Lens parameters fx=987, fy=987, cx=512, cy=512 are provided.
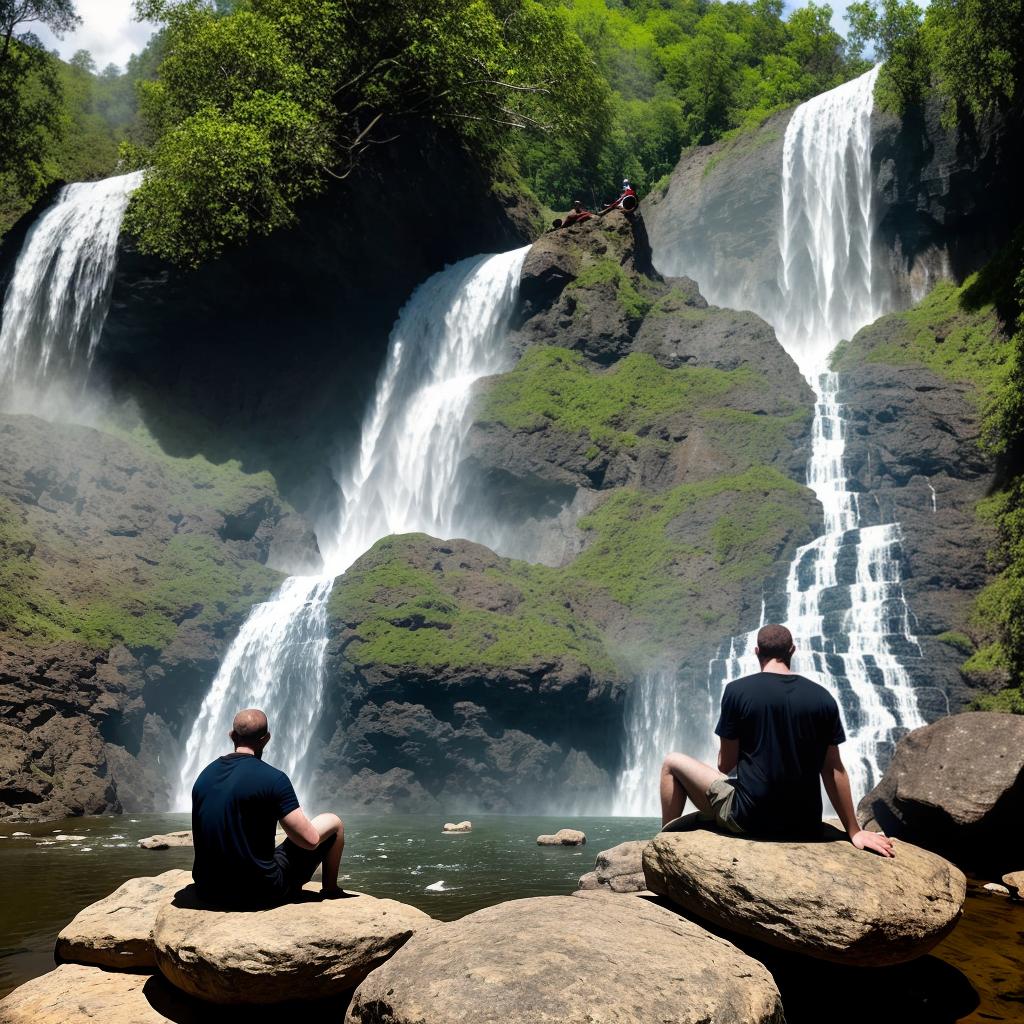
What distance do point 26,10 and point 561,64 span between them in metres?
19.6

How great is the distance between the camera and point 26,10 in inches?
1396

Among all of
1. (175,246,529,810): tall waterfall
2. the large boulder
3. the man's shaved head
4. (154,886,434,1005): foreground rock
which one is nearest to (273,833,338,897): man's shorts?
(154,886,434,1005): foreground rock

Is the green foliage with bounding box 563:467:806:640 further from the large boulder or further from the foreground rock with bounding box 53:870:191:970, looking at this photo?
Answer: the foreground rock with bounding box 53:870:191:970

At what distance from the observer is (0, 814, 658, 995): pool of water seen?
873cm

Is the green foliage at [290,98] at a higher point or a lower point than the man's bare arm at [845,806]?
higher

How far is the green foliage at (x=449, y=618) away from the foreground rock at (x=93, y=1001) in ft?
53.3

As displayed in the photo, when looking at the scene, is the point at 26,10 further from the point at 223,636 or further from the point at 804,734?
the point at 804,734

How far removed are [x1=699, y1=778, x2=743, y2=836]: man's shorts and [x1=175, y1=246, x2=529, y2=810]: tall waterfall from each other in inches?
734

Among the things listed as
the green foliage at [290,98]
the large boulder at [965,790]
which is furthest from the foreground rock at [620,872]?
the green foliage at [290,98]

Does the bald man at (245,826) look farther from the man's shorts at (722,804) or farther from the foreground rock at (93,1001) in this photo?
the man's shorts at (722,804)

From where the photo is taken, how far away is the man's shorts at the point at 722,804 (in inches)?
224

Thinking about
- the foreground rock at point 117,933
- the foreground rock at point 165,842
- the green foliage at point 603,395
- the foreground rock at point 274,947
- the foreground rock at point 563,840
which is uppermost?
the green foliage at point 603,395

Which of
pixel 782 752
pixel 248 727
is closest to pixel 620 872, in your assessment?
pixel 782 752

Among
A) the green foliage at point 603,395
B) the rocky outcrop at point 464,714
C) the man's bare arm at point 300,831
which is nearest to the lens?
the man's bare arm at point 300,831
